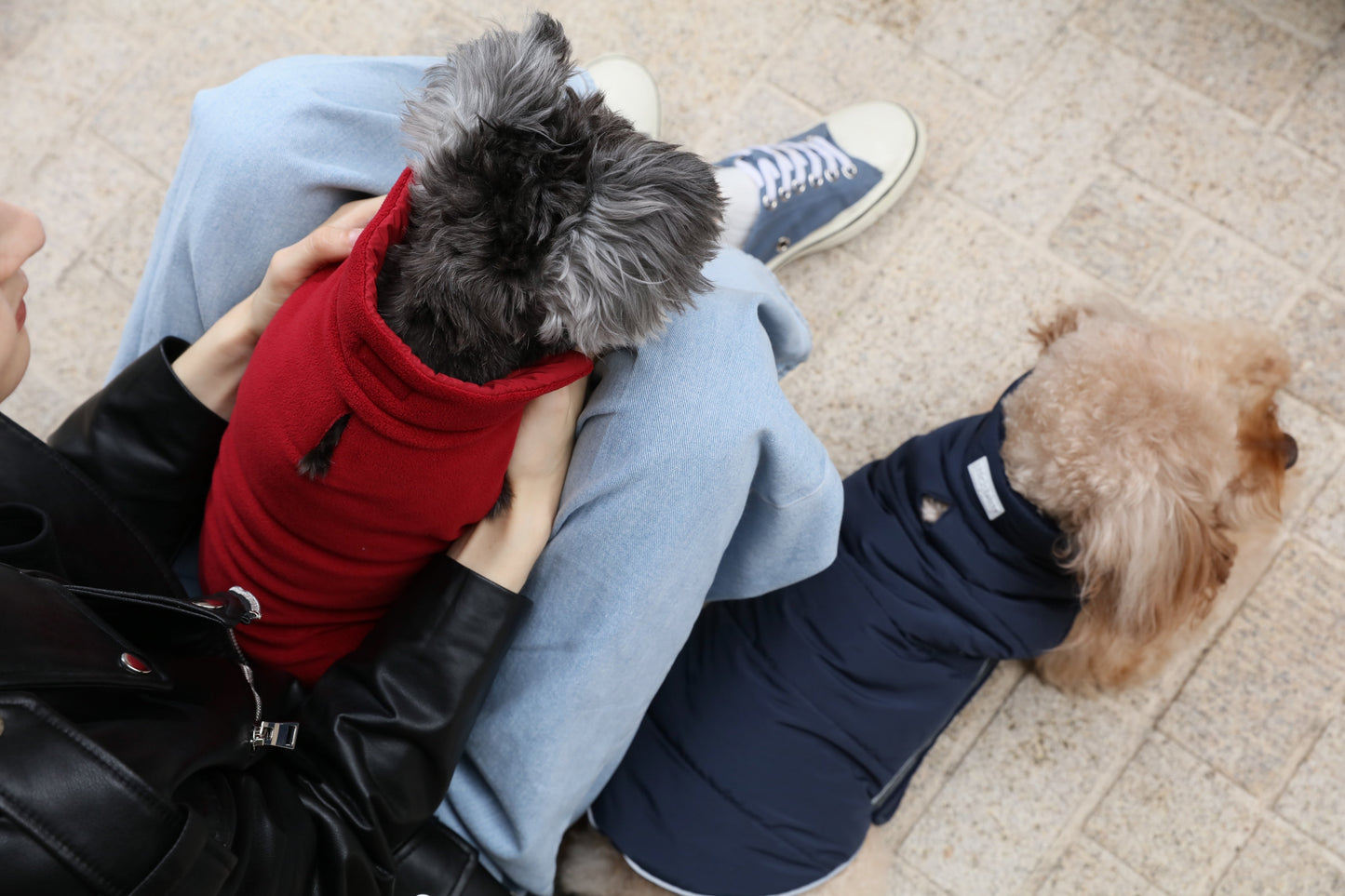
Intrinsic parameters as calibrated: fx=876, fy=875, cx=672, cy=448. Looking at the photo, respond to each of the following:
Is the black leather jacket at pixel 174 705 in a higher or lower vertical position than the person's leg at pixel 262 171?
lower

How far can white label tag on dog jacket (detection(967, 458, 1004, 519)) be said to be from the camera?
3.84 feet

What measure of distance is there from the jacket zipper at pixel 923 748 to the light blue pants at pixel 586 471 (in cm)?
38

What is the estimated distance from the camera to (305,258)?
38.9 inches

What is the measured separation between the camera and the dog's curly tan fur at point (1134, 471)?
114 cm

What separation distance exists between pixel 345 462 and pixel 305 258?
0.28 m

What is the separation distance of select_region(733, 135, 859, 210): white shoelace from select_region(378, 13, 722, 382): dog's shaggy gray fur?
0.79 m

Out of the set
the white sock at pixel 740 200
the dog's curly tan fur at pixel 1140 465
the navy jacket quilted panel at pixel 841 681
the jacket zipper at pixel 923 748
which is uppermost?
the white sock at pixel 740 200

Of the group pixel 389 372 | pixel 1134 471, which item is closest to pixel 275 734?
pixel 389 372

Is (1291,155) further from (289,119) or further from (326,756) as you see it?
(326,756)

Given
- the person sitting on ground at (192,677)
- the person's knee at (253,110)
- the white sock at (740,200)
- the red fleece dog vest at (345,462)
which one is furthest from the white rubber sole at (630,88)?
the red fleece dog vest at (345,462)

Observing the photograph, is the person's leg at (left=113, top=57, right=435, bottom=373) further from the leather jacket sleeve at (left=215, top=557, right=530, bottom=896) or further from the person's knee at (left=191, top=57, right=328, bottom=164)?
the leather jacket sleeve at (left=215, top=557, right=530, bottom=896)

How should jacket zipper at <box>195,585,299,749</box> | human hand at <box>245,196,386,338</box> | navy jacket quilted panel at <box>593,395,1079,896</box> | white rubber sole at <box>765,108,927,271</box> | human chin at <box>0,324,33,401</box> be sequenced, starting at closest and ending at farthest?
human chin at <box>0,324,33,401</box>, jacket zipper at <box>195,585,299,749</box>, human hand at <box>245,196,386,338</box>, navy jacket quilted panel at <box>593,395,1079,896</box>, white rubber sole at <box>765,108,927,271</box>

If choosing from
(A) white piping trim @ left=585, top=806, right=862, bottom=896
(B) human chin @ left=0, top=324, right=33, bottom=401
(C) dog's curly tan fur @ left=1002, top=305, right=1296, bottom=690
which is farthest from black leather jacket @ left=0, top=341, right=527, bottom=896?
(C) dog's curly tan fur @ left=1002, top=305, right=1296, bottom=690

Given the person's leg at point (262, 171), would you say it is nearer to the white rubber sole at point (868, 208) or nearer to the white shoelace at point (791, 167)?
the white shoelace at point (791, 167)
